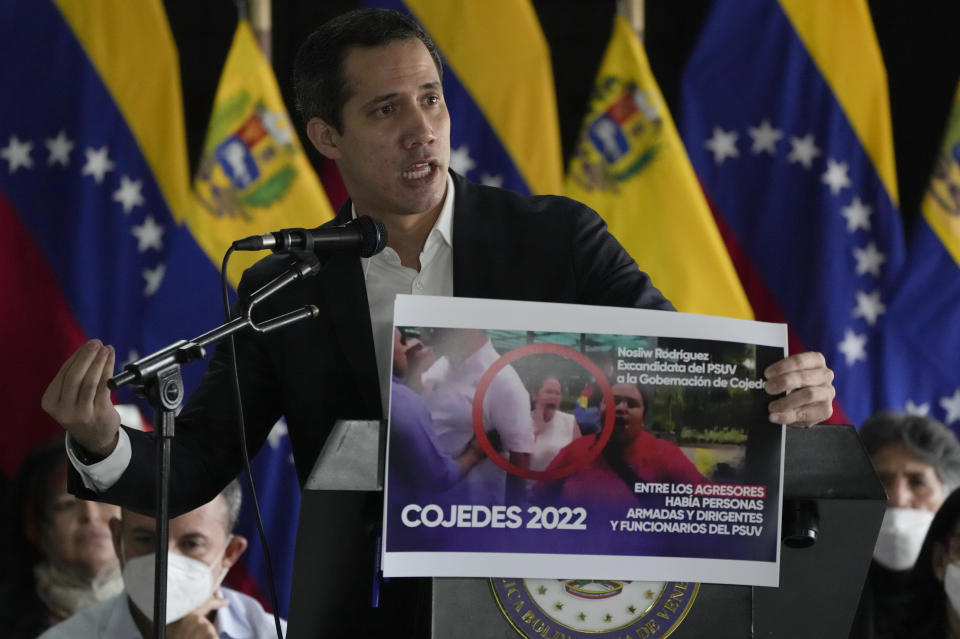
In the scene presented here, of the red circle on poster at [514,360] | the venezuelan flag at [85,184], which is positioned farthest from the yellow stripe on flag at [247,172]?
the red circle on poster at [514,360]

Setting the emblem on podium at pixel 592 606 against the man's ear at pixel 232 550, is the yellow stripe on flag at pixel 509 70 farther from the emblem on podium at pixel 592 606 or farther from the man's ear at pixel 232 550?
the emblem on podium at pixel 592 606

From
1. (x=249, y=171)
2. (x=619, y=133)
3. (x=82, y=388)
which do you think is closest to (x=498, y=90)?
(x=619, y=133)

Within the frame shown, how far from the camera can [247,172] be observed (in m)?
4.53

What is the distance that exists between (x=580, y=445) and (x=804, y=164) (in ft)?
11.6

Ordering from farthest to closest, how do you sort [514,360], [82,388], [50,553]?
[50,553], [82,388], [514,360]

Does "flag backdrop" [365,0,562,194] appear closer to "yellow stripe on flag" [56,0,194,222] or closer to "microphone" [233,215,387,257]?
"yellow stripe on flag" [56,0,194,222]

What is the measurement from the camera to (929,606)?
342 centimetres

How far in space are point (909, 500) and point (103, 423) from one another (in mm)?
3278

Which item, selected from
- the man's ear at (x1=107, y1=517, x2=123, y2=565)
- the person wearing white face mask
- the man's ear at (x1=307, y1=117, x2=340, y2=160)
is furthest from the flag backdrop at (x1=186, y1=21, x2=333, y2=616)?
the man's ear at (x1=307, y1=117, x2=340, y2=160)

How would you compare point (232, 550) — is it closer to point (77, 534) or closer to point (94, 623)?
point (94, 623)

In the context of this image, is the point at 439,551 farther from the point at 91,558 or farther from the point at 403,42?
the point at 91,558

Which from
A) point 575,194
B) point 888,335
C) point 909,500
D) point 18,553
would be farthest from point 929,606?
point 18,553

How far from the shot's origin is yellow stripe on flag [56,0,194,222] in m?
4.62

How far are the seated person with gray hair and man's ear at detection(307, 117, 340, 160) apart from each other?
8.46 feet
